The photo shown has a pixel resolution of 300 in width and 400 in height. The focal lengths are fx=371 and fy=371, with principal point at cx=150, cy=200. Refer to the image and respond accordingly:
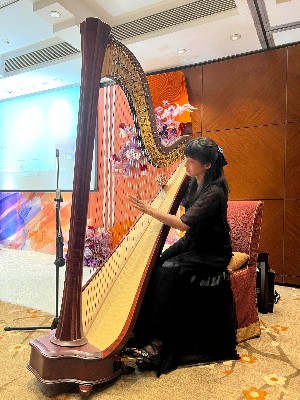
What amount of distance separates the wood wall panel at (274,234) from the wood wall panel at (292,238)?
0.16ft

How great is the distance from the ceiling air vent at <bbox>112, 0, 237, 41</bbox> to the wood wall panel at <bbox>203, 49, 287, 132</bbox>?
3.12ft

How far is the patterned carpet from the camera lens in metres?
1.69

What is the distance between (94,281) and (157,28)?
8.48ft

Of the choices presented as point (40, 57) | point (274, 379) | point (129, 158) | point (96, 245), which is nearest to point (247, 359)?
point (274, 379)

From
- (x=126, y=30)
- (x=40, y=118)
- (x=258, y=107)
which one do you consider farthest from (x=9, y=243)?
(x=258, y=107)

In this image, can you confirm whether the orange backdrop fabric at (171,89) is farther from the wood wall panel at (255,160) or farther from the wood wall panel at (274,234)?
the wood wall panel at (274,234)

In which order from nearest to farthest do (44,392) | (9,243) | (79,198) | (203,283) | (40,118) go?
(79,198)
(44,392)
(203,283)
(40,118)
(9,243)

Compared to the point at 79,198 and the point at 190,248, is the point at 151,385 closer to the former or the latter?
the point at 190,248

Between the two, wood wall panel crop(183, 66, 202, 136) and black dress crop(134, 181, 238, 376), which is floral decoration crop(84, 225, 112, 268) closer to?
wood wall panel crop(183, 66, 202, 136)

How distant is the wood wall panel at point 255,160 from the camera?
392 centimetres

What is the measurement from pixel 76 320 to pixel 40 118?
4.69 m

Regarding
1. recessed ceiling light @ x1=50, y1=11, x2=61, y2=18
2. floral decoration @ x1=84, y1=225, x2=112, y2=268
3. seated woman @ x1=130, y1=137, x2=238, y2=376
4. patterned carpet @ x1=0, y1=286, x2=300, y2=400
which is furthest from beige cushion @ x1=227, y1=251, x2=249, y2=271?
recessed ceiling light @ x1=50, y1=11, x2=61, y2=18

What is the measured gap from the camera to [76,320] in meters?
1.55

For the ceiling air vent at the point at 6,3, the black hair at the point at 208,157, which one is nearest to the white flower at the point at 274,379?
the black hair at the point at 208,157
